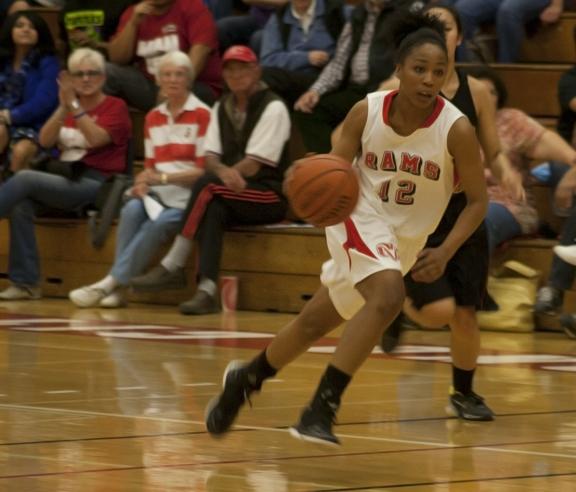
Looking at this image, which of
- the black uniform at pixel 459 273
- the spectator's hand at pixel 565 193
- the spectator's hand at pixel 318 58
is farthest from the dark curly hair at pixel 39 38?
the black uniform at pixel 459 273

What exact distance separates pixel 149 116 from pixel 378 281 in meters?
5.82

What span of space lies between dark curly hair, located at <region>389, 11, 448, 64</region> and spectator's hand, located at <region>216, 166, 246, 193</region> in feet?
14.1

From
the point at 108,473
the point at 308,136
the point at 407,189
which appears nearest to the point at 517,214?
the point at 308,136

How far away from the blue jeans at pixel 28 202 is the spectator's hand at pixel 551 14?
3.48 m

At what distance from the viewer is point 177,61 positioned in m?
10.5

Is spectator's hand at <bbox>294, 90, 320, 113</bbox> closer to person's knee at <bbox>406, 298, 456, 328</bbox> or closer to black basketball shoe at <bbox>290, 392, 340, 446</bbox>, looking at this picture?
person's knee at <bbox>406, 298, 456, 328</bbox>

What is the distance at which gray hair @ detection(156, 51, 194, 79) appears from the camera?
10469 millimetres

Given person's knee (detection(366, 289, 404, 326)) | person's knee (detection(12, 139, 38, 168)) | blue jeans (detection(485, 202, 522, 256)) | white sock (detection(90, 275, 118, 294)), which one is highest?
person's knee (detection(366, 289, 404, 326))

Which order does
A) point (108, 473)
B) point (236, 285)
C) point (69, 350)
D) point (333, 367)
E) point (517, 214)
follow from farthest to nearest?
point (236, 285), point (517, 214), point (69, 350), point (333, 367), point (108, 473)

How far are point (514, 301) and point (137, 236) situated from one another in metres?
2.70

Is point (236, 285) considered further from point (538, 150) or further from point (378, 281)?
point (378, 281)

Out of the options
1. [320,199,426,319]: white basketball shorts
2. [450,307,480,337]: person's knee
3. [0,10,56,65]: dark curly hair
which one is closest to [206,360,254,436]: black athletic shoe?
[320,199,426,319]: white basketball shorts

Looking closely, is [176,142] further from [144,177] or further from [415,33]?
[415,33]

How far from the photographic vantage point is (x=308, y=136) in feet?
35.4
